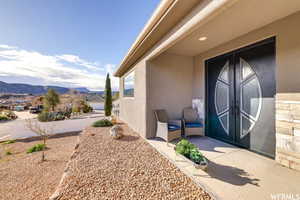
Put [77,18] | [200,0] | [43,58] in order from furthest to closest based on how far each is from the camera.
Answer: [43,58] < [77,18] < [200,0]

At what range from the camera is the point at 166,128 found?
3408mm

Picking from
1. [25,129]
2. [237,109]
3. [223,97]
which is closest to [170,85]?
[223,97]

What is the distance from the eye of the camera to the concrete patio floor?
1.66 m

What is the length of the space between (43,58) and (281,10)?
40.6 feet

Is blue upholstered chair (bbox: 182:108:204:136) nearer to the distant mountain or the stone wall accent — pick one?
the stone wall accent

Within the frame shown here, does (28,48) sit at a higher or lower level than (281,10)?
higher

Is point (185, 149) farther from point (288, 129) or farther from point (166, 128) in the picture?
point (288, 129)

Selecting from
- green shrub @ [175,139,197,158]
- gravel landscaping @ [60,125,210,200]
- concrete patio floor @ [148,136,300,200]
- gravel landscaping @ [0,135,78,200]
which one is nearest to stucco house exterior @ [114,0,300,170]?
concrete patio floor @ [148,136,300,200]

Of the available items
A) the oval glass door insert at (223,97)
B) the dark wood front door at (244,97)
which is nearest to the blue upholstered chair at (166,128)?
the dark wood front door at (244,97)

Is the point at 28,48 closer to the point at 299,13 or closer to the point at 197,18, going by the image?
the point at 197,18

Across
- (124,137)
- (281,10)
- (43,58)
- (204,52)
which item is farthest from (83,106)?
(281,10)

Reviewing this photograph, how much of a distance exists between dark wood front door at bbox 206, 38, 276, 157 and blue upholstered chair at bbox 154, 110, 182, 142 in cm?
134

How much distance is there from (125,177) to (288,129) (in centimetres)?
331

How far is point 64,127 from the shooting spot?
693 centimetres
